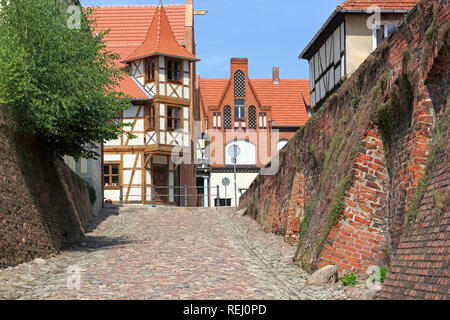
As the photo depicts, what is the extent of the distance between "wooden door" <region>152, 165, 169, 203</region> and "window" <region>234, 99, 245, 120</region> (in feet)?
46.6

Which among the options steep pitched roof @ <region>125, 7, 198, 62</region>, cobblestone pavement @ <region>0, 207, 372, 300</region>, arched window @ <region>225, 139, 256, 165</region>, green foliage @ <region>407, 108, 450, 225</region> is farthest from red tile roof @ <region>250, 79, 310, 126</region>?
green foliage @ <region>407, 108, 450, 225</region>

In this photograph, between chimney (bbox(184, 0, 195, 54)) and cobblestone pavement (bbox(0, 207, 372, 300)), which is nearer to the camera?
cobblestone pavement (bbox(0, 207, 372, 300))

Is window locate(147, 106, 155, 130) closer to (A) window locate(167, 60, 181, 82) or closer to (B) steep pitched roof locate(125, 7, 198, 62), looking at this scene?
(A) window locate(167, 60, 181, 82)

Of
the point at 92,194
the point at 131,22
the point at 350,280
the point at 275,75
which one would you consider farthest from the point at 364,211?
the point at 275,75

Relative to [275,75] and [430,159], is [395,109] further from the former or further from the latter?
[275,75]

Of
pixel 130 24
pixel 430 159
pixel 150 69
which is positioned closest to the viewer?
pixel 430 159

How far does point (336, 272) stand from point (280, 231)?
894 centimetres

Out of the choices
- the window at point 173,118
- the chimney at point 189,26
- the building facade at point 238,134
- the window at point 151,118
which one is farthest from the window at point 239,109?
the window at point 151,118

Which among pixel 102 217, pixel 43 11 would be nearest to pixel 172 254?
pixel 43 11

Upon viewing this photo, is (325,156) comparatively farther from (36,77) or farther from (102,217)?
(102,217)

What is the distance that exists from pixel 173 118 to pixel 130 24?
1094cm

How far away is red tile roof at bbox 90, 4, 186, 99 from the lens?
43781 millimetres

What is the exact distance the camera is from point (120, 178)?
37.7 m

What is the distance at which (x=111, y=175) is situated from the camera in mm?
37656
